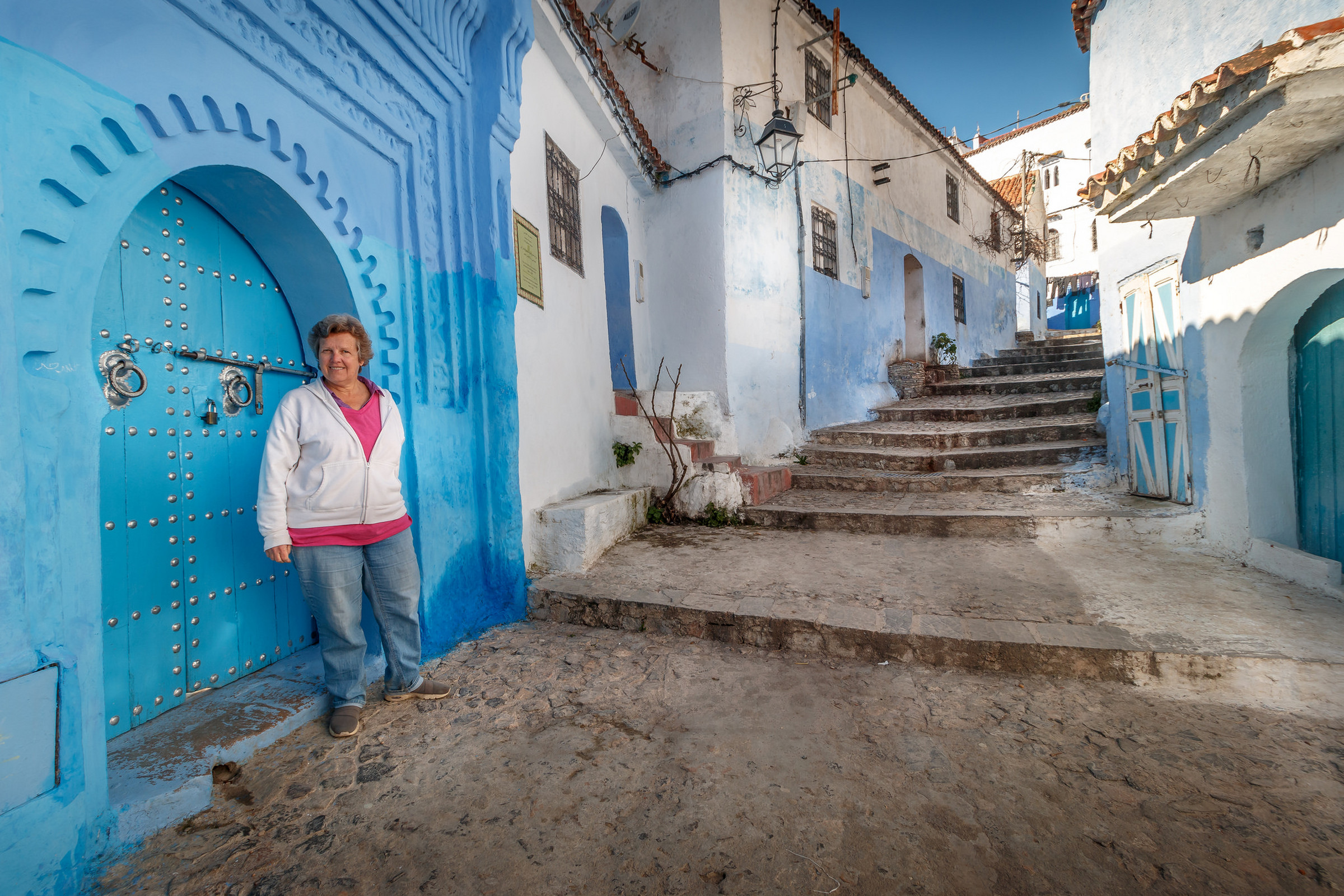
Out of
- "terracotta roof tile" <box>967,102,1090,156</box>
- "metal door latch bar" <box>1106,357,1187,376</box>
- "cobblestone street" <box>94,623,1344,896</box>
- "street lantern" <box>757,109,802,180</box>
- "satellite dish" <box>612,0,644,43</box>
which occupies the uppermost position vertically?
"terracotta roof tile" <box>967,102,1090,156</box>

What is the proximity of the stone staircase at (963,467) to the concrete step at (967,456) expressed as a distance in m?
0.01

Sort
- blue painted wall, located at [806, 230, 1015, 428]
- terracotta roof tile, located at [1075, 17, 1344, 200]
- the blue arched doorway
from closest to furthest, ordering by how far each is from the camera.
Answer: terracotta roof tile, located at [1075, 17, 1344, 200], the blue arched doorway, blue painted wall, located at [806, 230, 1015, 428]

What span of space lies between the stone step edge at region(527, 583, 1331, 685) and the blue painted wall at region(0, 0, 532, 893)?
0.87m

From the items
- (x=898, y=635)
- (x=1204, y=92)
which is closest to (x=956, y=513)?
(x=898, y=635)

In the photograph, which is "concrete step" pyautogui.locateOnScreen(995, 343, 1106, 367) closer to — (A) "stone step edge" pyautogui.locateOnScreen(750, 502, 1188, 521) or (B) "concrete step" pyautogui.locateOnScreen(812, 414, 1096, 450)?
(B) "concrete step" pyautogui.locateOnScreen(812, 414, 1096, 450)

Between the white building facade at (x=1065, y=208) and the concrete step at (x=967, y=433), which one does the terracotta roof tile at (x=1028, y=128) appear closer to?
the white building facade at (x=1065, y=208)

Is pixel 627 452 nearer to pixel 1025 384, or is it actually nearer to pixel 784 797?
pixel 784 797

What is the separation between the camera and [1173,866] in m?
1.70

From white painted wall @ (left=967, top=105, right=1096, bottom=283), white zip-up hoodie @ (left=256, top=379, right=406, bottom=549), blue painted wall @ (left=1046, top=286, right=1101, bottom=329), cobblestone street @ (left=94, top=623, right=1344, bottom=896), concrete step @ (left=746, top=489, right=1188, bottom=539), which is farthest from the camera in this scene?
white painted wall @ (left=967, top=105, right=1096, bottom=283)

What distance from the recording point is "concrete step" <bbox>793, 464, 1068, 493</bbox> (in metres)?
6.02

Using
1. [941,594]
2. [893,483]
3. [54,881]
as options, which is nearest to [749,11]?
[893,483]

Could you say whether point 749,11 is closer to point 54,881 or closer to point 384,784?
point 384,784

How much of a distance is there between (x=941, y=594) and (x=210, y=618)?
3.91 meters

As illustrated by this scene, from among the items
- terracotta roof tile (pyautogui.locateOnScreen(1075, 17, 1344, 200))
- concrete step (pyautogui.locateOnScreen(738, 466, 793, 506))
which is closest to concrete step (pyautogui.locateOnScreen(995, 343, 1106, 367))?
concrete step (pyautogui.locateOnScreen(738, 466, 793, 506))
